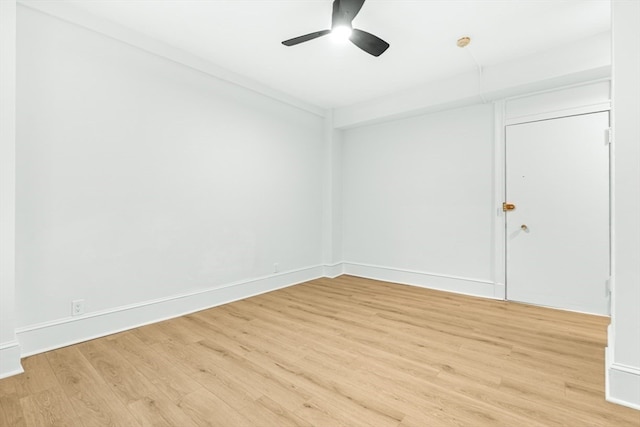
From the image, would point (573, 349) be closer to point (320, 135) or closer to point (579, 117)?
point (579, 117)

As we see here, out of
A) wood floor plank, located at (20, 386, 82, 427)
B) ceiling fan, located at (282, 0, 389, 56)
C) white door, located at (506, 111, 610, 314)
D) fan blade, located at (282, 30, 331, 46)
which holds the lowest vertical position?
wood floor plank, located at (20, 386, 82, 427)

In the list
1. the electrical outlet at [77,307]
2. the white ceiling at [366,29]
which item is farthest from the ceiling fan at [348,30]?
the electrical outlet at [77,307]

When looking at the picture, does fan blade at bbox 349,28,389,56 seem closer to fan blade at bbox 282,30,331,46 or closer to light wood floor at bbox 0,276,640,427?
fan blade at bbox 282,30,331,46

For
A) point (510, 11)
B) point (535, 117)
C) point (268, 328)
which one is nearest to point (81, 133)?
point (268, 328)

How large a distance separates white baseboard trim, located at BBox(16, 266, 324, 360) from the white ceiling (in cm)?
262

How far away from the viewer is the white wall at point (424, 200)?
382 cm

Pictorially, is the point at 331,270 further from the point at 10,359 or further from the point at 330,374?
the point at 10,359

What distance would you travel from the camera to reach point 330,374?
6.51ft

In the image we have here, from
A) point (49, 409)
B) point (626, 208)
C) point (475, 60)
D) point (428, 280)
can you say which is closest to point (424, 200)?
point (428, 280)

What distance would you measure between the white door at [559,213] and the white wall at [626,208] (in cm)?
183

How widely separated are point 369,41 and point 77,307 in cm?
332

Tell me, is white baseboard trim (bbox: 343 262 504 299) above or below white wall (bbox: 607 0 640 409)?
below

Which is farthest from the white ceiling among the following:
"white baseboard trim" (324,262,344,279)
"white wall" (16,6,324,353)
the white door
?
"white baseboard trim" (324,262,344,279)

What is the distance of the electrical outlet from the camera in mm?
2440
